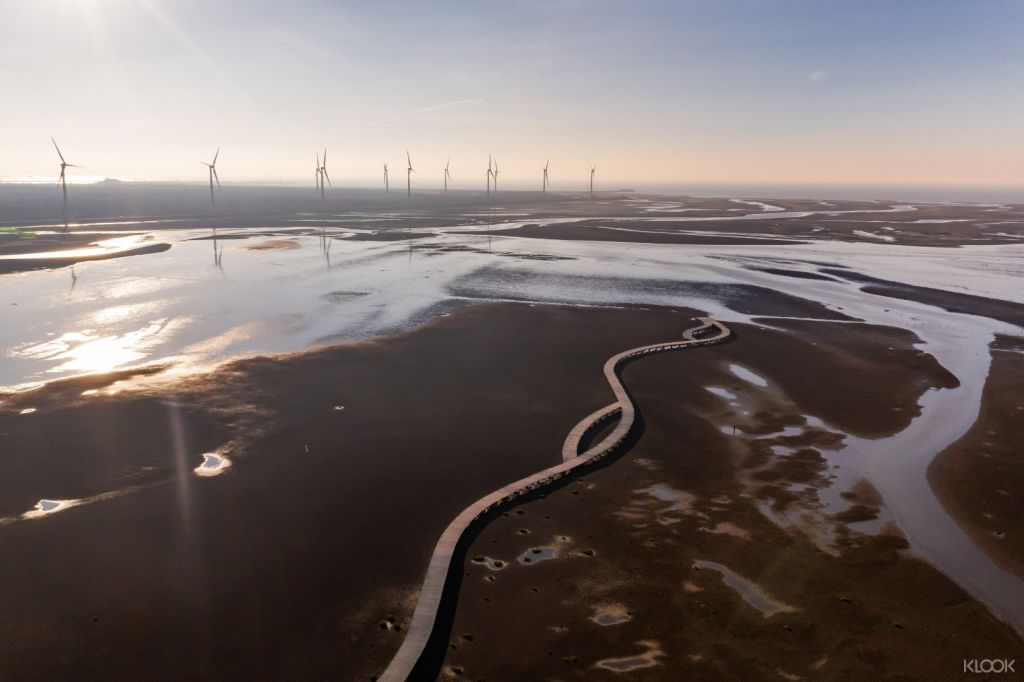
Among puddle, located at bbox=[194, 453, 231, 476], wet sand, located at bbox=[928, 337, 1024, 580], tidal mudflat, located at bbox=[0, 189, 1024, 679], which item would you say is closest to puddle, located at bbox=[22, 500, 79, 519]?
tidal mudflat, located at bbox=[0, 189, 1024, 679]

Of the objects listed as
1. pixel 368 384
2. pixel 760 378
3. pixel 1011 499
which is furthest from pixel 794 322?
pixel 368 384

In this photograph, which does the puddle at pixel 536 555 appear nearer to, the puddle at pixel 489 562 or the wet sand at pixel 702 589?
the wet sand at pixel 702 589

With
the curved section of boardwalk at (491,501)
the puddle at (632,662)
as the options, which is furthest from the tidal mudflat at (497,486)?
the curved section of boardwalk at (491,501)

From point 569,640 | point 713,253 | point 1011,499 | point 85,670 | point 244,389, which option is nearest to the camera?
point 85,670

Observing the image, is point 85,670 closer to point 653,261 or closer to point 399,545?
point 399,545

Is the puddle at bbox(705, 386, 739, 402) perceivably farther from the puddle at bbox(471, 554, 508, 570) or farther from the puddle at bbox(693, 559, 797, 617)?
the puddle at bbox(471, 554, 508, 570)

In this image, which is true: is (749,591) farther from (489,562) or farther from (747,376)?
(747,376)
